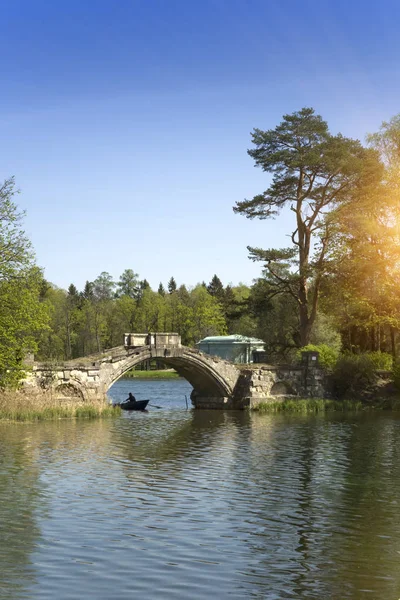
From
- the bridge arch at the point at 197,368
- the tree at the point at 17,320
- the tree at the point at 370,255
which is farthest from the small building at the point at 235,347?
the tree at the point at 17,320

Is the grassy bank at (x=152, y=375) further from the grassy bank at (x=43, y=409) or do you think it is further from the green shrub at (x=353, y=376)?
the grassy bank at (x=43, y=409)

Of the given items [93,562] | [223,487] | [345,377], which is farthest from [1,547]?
[345,377]

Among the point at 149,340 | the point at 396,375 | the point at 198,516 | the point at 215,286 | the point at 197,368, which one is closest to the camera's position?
the point at 198,516

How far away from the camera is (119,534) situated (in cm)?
1507

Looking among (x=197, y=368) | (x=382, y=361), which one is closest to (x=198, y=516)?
(x=197, y=368)

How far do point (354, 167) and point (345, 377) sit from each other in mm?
13393

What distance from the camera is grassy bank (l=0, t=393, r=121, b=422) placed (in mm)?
35531

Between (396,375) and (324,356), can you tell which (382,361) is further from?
(324,356)

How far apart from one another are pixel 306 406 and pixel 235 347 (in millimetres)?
27783

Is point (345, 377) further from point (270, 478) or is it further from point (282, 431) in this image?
point (270, 478)

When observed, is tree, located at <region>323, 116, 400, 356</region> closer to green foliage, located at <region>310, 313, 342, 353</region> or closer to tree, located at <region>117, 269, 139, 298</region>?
green foliage, located at <region>310, 313, 342, 353</region>

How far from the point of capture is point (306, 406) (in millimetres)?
46000

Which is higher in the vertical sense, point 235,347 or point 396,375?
point 235,347

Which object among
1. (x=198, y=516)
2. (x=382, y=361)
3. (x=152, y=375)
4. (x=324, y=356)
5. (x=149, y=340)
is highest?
(x=149, y=340)
